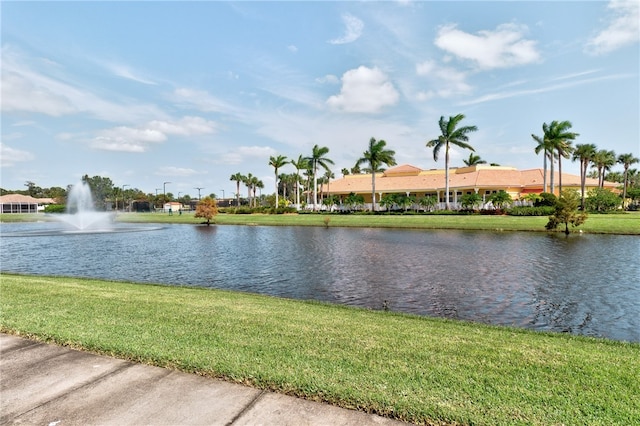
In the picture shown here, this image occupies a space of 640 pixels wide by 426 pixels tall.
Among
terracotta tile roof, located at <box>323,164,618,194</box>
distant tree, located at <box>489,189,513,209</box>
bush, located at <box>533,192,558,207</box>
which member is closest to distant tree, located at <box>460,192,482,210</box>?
distant tree, located at <box>489,189,513,209</box>

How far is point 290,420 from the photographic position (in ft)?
12.0

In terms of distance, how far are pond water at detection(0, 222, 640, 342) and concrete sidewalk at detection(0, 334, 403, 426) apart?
735 cm

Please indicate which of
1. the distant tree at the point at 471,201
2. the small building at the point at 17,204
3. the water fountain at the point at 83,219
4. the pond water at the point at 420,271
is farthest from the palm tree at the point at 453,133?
the small building at the point at 17,204

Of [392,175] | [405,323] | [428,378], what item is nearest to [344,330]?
[405,323]

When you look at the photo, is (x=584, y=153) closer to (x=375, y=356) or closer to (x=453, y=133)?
(x=453, y=133)

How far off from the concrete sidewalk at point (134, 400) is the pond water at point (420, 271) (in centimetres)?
735

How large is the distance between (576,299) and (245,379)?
11655 mm

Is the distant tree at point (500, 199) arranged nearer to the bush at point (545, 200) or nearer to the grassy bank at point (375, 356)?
the bush at point (545, 200)

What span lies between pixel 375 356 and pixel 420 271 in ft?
39.9

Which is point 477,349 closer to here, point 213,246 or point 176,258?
point 176,258

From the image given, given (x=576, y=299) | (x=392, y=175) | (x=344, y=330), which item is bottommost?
(x=576, y=299)

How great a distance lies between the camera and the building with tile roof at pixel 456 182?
6109cm

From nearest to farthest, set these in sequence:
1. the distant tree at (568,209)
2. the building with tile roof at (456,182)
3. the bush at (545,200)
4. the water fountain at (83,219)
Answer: the distant tree at (568,209)
the water fountain at (83,219)
the bush at (545,200)
the building with tile roof at (456,182)

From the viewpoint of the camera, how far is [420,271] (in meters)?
16.8
